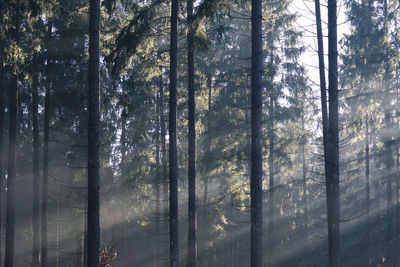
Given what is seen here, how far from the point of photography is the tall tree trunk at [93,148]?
848cm

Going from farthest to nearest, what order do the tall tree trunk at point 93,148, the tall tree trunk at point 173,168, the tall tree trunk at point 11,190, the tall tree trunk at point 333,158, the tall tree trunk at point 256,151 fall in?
the tall tree trunk at point 11,190
the tall tree trunk at point 173,168
the tall tree trunk at point 333,158
the tall tree trunk at point 256,151
the tall tree trunk at point 93,148

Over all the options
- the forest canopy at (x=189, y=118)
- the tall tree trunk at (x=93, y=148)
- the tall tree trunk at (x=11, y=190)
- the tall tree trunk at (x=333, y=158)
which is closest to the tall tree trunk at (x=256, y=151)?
the forest canopy at (x=189, y=118)

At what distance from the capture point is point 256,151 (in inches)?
405

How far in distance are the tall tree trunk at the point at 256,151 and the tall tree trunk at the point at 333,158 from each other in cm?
270

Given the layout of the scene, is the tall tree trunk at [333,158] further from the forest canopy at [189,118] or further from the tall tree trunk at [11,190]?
the tall tree trunk at [11,190]

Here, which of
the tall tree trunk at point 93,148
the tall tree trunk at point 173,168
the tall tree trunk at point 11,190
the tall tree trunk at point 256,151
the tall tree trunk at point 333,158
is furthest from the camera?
the tall tree trunk at point 11,190

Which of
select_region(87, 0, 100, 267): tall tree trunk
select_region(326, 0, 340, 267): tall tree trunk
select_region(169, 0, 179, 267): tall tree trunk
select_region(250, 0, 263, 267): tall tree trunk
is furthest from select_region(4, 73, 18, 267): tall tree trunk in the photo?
select_region(326, 0, 340, 267): tall tree trunk

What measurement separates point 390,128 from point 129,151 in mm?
17643

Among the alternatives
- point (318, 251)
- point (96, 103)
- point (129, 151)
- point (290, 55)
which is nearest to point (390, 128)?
point (290, 55)

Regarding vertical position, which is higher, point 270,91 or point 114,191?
point 270,91

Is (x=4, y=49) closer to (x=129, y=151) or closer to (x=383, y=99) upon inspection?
(x=129, y=151)

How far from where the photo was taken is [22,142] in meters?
27.8

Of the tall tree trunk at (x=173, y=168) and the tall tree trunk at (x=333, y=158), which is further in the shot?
the tall tree trunk at (x=173, y=168)

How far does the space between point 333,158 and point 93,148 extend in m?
7.34
